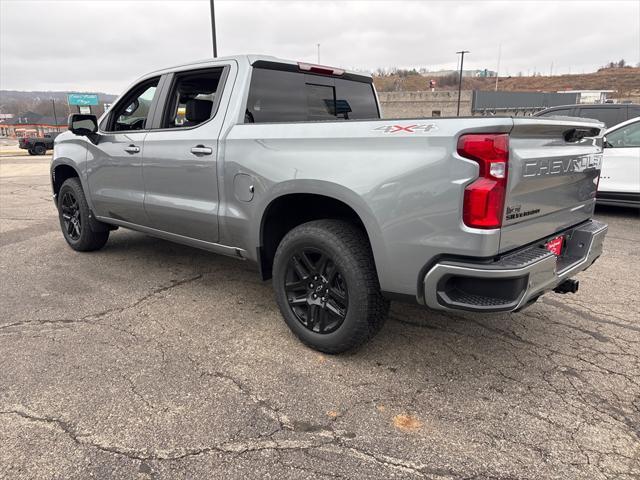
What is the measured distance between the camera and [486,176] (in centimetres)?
229

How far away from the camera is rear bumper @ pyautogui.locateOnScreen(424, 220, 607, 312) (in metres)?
2.33

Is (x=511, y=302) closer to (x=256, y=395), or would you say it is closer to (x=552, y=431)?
(x=552, y=431)

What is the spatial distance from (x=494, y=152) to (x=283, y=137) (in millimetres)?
1367

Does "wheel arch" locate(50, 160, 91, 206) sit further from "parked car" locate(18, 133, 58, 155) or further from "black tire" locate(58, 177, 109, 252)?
"parked car" locate(18, 133, 58, 155)

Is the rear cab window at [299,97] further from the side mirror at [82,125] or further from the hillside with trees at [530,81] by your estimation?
the hillside with trees at [530,81]

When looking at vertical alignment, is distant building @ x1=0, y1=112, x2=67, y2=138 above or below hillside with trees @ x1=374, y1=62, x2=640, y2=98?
below

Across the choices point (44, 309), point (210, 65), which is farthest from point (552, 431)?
point (44, 309)

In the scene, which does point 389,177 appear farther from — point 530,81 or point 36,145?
point 530,81

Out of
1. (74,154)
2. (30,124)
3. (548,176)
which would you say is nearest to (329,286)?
(548,176)

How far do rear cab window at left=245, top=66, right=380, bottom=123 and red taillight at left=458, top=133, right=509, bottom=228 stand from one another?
5.82ft

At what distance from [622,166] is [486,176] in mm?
6373

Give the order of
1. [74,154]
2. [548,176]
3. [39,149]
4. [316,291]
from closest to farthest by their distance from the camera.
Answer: [548,176] < [316,291] < [74,154] < [39,149]

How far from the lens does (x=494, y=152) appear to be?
7.43 feet

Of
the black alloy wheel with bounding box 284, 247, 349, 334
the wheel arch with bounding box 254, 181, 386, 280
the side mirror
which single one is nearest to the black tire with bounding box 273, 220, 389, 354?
the black alloy wheel with bounding box 284, 247, 349, 334
